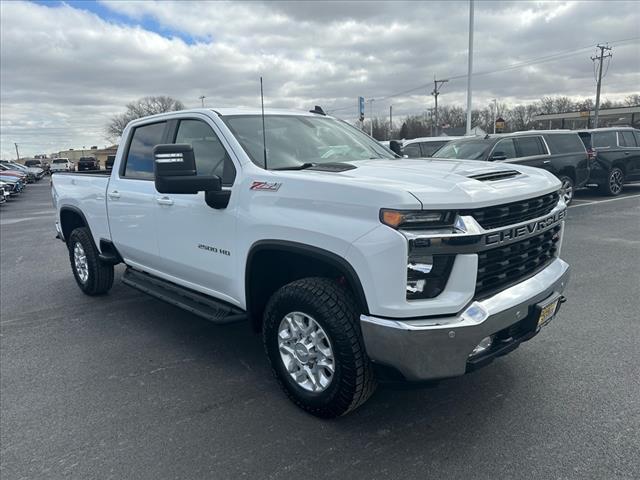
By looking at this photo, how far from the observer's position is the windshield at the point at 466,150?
1050 cm

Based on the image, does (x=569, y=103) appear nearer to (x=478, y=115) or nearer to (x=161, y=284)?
(x=478, y=115)

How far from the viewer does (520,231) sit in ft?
9.24

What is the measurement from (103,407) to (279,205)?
183 centimetres

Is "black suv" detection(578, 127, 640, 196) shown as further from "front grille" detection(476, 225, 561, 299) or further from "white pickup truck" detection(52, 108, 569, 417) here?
"front grille" detection(476, 225, 561, 299)

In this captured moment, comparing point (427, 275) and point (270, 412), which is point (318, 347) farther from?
point (427, 275)

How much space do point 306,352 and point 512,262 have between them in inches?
52.5

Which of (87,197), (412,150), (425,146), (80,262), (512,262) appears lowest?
(80,262)

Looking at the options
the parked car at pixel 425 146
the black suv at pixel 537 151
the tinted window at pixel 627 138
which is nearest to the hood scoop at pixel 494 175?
the black suv at pixel 537 151

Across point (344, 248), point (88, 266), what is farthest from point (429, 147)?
point (344, 248)

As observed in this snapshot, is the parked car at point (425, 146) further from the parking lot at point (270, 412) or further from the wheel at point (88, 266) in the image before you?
the wheel at point (88, 266)

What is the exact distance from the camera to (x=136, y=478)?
261cm

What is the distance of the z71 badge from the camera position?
10.2 ft

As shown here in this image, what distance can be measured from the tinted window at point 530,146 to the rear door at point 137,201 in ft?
28.7

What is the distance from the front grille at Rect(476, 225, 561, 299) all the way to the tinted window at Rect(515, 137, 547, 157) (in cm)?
839
